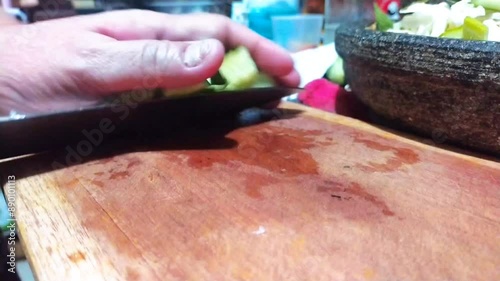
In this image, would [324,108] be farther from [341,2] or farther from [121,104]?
[341,2]

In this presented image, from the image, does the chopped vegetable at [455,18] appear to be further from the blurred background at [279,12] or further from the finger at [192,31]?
the blurred background at [279,12]

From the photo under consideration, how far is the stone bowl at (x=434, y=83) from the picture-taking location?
0.42m

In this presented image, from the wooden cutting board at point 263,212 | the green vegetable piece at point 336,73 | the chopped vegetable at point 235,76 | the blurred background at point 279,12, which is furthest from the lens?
the blurred background at point 279,12

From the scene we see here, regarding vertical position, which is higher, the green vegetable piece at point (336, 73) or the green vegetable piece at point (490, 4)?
the green vegetable piece at point (490, 4)

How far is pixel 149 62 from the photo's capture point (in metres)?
0.43

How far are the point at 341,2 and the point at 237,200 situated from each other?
2.61 feet

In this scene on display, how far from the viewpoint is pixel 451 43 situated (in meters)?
0.44

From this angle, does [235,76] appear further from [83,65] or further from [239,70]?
[83,65]

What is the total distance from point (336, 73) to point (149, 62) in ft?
1.22

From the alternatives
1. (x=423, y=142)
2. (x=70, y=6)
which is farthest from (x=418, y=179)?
(x=70, y=6)

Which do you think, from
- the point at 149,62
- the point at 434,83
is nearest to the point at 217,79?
the point at 149,62

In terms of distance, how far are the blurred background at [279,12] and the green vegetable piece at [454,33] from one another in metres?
0.43

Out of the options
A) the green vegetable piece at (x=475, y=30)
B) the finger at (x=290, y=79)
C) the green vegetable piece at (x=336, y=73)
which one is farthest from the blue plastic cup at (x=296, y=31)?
the green vegetable piece at (x=475, y=30)

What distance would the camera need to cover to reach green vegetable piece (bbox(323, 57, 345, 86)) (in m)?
0.72
